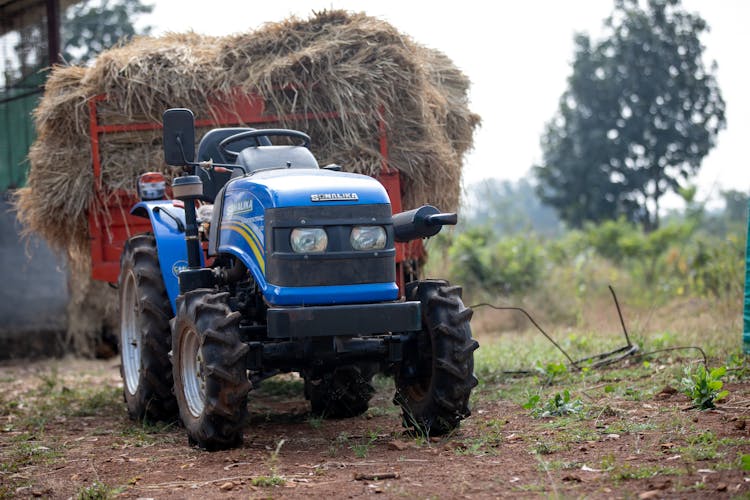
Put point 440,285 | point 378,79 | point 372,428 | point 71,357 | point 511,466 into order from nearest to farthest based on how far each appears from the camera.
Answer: point 511,466 → point 440,285 → point 372,428 → point 378,79 → point 71,357

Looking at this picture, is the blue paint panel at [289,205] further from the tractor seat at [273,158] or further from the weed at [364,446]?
the weed at [364,446]

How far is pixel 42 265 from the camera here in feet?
40.2

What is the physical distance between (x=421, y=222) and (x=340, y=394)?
176 cm

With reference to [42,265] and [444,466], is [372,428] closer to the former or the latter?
[444,466]

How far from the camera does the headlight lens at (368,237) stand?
5.55 meters

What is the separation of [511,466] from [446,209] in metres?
3.67

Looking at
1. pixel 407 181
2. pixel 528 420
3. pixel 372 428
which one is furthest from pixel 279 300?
pixel 407 181

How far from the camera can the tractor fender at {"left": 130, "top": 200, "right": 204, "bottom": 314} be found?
695cm

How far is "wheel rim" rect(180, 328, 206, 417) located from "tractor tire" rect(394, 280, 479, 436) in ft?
4.04

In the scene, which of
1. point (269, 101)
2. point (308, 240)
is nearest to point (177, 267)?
point (269, 101)

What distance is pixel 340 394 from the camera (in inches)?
273

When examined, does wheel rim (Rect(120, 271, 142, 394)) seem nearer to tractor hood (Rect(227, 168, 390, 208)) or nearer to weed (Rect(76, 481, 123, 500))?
tractor hood (Rect(227, 168, 390, 208))

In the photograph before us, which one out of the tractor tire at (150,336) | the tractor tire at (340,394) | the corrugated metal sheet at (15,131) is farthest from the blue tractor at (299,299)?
the corrugated metal sheet at (15,131)

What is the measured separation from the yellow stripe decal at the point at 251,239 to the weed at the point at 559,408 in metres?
2.11
